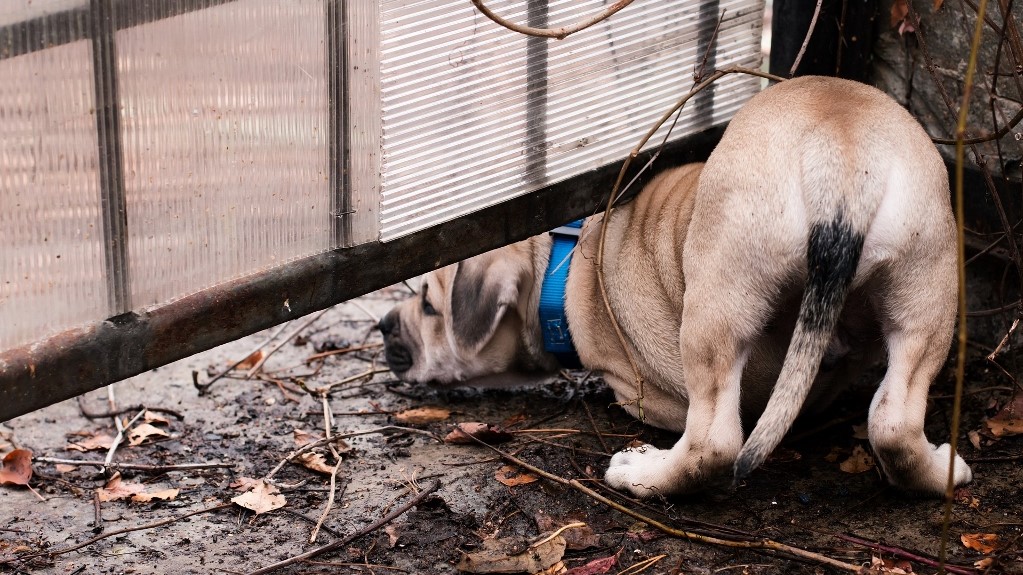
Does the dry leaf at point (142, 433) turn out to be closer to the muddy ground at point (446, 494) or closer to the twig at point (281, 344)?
the muddy ground at point (446, 494)

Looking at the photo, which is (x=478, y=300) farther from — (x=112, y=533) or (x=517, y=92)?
(x=112, y=533)

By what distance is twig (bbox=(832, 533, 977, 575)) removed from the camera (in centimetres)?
313

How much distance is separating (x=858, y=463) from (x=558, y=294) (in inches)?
55.1

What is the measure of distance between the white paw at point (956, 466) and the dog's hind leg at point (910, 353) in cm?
8

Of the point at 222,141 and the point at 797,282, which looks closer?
the point at 222,141

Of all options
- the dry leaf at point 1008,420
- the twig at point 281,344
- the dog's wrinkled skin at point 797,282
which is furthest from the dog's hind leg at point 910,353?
the twig at point 281,344

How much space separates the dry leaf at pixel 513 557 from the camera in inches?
131

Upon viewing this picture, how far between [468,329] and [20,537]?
1905 millimetres

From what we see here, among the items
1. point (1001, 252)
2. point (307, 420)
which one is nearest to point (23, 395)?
point (307, 420)

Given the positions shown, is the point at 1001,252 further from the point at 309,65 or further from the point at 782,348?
the point at 309,65

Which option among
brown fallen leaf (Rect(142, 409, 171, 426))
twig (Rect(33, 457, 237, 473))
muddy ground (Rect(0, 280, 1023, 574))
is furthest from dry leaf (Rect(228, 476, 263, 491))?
brown fallen leaf (Rect(142, 409, 171, 426))

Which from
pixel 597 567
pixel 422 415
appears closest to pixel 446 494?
pixel 597 567

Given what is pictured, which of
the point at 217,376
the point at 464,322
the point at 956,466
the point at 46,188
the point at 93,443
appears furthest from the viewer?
the point at 217,376

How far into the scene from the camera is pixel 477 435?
4.38m
